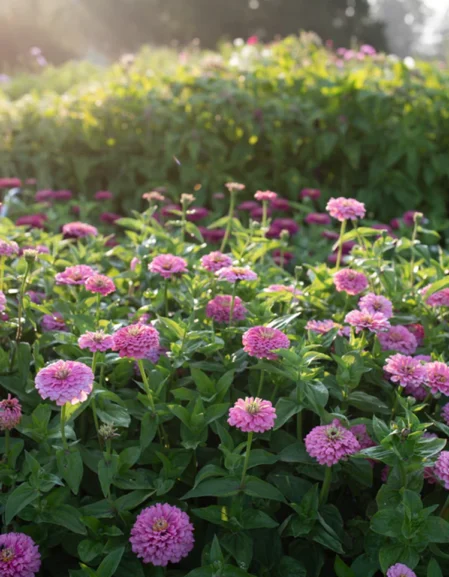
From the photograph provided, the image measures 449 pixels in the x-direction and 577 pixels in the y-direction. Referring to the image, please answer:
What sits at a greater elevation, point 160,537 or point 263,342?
point 263,342

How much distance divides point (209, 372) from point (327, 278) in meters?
0.48

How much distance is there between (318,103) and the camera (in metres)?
4.11

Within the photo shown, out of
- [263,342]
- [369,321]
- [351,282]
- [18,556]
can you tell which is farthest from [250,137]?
[18,556]

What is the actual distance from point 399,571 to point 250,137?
3.17 meters

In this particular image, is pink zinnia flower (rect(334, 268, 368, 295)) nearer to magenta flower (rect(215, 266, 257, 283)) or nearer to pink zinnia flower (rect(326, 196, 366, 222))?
pink zinnia flower (rect(326, 196, 366, 222))

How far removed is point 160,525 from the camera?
1.28 m

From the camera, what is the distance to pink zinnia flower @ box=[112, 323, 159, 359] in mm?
1353

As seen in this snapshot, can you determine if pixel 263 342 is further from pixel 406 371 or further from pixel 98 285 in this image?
pixel 98 285

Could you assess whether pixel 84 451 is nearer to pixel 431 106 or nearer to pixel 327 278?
pixel 327 278

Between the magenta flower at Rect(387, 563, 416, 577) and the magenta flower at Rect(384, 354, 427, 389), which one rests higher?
the magenta flower at Rect(384, 354, 427, 389)

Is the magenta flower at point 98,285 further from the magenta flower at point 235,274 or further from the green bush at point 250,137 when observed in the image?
the green bush at point 250,137

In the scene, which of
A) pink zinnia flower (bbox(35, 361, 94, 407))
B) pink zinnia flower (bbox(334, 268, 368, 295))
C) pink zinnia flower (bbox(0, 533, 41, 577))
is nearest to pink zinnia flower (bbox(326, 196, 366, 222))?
pink zinnia flower (bbox(334, 268, 368, 295))

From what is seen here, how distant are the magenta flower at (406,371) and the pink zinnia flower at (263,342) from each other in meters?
0.23

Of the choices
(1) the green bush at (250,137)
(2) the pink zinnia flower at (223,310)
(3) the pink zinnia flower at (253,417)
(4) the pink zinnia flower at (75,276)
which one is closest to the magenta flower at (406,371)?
(3) the pink zinnia flower at (253,417)
